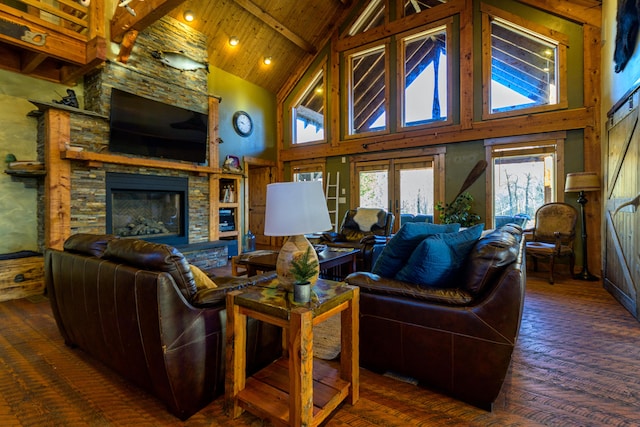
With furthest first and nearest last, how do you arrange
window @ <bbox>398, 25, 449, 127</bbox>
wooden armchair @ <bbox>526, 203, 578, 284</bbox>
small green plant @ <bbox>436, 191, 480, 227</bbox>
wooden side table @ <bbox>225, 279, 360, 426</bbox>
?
window @ <bbox>398, 25, 449, 127</bbox>, small green plant @ <bbox>436, 191, 480, 227</bbox>, wooden armchair @ <bbox>526, 203, 578, 284</bbox>, wooden side table @ <bbox>225, 279, 360, 426</bbox>

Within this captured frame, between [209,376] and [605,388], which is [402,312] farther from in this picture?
[605,388]

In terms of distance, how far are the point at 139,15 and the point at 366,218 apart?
4.14 meters

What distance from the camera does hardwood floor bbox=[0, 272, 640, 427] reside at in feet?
5.15

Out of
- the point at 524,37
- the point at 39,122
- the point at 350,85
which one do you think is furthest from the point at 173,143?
the point at 524,37

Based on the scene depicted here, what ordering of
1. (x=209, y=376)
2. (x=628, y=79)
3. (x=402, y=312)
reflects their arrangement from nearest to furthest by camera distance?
(x=209, y=376) < (x=402, y=312) < (x=628, y=79)

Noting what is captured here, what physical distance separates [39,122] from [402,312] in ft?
16.2

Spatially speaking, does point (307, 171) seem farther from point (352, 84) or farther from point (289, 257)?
point (289, 257)

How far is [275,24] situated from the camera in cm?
616

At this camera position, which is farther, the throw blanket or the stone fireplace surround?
the throw blanket

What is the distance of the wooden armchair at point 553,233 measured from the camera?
4113 mm

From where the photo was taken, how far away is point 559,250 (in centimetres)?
409

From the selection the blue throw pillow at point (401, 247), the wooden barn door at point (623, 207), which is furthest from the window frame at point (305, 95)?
the blue throw pillow at point (401, 247)

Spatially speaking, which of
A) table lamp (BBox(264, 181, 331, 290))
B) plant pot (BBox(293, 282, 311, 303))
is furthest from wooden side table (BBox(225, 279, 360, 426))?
table lamp (BBox(264, 181, 331, 290))

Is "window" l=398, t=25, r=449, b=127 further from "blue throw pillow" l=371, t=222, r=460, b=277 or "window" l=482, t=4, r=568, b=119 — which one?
"blue throw pillow" l=371, t=222, r=460, b=277
